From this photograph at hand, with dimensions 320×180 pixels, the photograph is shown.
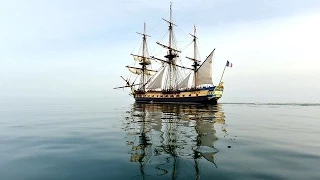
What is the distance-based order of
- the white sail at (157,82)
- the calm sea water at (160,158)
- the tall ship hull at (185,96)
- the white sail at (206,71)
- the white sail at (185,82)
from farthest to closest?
the white sail at (157,82) → the white sail at (185,82) → the white sail at (206,71) → the tall ship hull at (185,96) → the calm sea water at (160,158)

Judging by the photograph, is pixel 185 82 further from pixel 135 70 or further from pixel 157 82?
pixel 135 70

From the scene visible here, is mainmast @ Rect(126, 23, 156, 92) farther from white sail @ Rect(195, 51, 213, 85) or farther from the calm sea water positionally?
the calm sea water

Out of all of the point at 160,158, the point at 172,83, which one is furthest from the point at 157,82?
the point at 160,158

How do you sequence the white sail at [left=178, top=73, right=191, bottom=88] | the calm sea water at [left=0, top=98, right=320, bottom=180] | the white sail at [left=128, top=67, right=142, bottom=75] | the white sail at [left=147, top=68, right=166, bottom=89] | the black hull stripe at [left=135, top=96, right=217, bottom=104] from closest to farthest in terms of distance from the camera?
the calm sea water at [left=0, top=98, right=320, bottom=180], the black hull stripe at [left=135, top=96, right=217, bottom=104], the white sail at [left=178, top=73, right=191, bottom=88], the white sail at [left=147, top=68, right=166, bottom=89], the white sail at [left=128, top=67, right=142, bottom=75]

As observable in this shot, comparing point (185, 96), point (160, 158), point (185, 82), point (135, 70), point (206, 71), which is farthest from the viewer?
point (135, 70)

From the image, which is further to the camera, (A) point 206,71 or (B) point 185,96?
(B) point 185,96

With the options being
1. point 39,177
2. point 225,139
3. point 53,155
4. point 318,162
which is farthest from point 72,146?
point 318,162

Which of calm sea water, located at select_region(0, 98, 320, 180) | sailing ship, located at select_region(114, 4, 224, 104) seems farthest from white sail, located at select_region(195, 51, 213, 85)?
calm sea water, located at select_region(0, 98, 320, 180)

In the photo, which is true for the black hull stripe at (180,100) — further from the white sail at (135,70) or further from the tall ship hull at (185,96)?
the white sail at (135,70)

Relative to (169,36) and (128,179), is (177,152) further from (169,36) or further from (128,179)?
(169,36)

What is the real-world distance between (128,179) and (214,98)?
71383 millimetres

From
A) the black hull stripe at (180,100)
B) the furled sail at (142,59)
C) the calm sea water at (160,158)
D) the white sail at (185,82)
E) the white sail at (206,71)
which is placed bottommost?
the calm sea water at (160,158)

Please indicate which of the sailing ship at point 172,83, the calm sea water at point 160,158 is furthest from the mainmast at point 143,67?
the calm sea water at point 160,158

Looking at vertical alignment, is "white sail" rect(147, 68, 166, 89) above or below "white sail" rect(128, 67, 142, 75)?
below
